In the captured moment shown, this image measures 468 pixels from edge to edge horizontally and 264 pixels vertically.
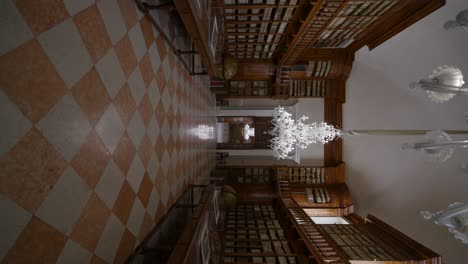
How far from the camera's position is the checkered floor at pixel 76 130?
0.87 metres

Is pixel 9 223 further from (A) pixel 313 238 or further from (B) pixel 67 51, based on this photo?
(A) pixel 313 238

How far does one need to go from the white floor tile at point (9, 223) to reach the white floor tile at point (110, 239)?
567mm

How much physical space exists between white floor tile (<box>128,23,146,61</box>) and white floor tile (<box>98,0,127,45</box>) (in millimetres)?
127

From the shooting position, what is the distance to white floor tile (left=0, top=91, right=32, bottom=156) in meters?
0.82

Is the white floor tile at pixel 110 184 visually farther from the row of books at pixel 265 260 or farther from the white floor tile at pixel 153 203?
the row of books at pixel 265 260

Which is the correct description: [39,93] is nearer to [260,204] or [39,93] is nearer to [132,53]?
[132,53]

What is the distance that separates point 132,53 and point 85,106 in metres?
0.68

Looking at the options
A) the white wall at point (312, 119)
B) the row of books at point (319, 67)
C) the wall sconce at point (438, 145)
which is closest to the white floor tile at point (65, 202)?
the wall sconce at point (438, 145)

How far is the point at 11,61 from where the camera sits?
0.85 m

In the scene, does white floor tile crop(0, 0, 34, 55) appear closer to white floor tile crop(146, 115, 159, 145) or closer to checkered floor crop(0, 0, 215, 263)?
checkered floor crop(0, 0, 215, 263)

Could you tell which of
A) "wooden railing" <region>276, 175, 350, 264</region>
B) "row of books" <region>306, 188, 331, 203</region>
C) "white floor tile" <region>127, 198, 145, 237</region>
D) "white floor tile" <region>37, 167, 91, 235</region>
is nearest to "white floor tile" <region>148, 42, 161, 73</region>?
"white floor tile" <region>127, 198, 145, 237</region>

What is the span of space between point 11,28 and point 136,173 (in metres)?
1.19

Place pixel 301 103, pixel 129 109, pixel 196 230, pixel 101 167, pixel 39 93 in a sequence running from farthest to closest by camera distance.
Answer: pixel 301 103, pixel 196 230, pixel 129 109, pixel 101 167, pixel 39 93

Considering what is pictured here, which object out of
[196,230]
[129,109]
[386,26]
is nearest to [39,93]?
[129,109]
